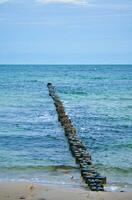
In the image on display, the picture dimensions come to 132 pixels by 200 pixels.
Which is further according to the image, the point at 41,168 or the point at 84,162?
the point at 84,162

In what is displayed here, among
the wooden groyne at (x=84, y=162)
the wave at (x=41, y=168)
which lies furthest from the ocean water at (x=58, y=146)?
the wooden groyne at (x=84, y=162)

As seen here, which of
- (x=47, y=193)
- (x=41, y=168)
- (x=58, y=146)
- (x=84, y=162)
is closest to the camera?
(x=47, y=193)

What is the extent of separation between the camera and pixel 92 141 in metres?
25.5

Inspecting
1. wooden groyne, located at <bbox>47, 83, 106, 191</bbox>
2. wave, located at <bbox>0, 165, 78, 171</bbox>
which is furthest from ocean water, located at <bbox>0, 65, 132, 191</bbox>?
wooden groyne, located at <bbox>47, 83, 106, 191</bbox>

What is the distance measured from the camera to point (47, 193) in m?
13.7

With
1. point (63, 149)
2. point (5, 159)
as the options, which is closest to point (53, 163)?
point (5, 159)

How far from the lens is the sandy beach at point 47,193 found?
43.3 ft

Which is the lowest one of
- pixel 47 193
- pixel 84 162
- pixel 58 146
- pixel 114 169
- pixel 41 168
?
pixel 58 146

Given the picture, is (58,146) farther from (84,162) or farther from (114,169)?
(114,169)

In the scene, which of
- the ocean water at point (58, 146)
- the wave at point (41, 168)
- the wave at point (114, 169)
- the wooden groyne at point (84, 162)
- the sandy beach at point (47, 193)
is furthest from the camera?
the wave at point (114, 169)

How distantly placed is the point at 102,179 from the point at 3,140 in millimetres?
10110

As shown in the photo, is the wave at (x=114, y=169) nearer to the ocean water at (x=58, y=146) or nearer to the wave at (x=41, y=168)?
the ocean water at (x=58, y=146)

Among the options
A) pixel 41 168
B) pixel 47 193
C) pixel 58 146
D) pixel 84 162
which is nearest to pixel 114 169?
pixel 84 162

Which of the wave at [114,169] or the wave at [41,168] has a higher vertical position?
the wave at [41,168]
